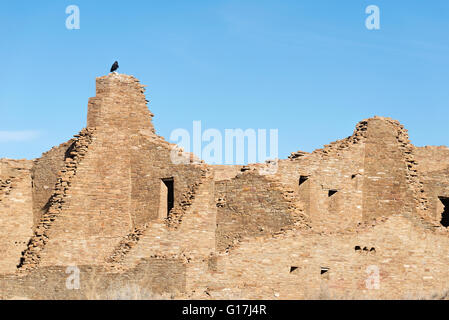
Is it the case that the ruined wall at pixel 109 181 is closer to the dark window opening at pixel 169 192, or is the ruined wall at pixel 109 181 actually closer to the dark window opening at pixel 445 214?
the dark window opening at pixel 169 192

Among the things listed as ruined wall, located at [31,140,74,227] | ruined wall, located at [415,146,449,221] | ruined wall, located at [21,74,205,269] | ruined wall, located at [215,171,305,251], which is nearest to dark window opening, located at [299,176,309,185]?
ruined wall, located at [215,171,305,251]

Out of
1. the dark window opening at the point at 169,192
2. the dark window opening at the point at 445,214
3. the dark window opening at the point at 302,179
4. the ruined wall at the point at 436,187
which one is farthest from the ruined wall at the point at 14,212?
the dark window opening at the point at 445,214

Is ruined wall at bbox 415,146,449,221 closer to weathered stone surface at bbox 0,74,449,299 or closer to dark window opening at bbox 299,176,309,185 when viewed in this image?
weathered stone surface at bbox 0,74,449,299

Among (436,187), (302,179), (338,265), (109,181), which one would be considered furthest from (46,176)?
(436,187)

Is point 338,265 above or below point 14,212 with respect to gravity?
below

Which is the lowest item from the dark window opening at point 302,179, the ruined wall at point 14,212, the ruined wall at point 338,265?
the ruined wall at point 338,265

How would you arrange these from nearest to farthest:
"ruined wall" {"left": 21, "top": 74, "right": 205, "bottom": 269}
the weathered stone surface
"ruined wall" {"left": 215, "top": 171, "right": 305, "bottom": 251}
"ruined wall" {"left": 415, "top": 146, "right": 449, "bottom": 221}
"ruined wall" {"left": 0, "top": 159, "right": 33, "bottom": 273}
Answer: the weathered stone surface, "ruined wall" {"left": 215, "top": 171, "right": 305, "bottom": 251}, "ruined wall" {"left": 21, "top": 74, "right": 205, "bottom": 269}, "ruined wall" {"left": 0, "top": 159, "right": 33, "bottom": 273}, "ruined wall" {"left": 415, "top": 146, "right": 449, "bottom": 221}

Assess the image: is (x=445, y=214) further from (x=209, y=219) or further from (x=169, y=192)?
(x=169, y=192)

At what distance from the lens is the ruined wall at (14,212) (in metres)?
26.1

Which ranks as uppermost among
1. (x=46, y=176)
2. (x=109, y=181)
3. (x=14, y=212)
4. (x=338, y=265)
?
(x=46, y=176)

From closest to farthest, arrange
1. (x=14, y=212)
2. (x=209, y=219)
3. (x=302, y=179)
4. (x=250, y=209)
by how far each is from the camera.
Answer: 1. (x=250, y=209)
2. (x=209, y=219)
3. (x=302, y=179)
4. (x=14, y=212)

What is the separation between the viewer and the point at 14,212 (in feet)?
90.0

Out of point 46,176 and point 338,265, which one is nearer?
point 338,265

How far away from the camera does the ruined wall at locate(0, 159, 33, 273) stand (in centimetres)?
2614
